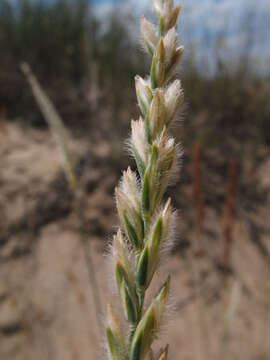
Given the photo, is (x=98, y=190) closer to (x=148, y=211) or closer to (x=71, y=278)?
(x=71, y=278)

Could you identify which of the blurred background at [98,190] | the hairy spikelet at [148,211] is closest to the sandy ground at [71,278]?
the blurred background at [98,190]

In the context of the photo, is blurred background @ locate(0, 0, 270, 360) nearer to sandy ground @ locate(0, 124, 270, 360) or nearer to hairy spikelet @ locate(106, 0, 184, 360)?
sandy ground @ locate(0, 124, 270, 360)

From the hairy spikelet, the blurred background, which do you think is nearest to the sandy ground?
the blurred background

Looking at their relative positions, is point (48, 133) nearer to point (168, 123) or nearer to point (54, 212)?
point (54, 212)

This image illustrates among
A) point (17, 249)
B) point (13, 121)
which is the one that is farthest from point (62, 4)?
point (17, 249)

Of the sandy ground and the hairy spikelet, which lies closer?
the hairy spikelet

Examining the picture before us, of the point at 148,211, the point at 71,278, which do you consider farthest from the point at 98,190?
the point at 148,211
